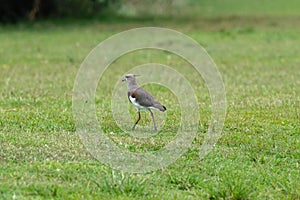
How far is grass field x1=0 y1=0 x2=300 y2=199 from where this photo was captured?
7.23m

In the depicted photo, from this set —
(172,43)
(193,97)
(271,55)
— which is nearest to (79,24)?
(172,43)

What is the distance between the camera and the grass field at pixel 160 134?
723 cm

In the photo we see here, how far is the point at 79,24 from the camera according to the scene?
82.1 ft

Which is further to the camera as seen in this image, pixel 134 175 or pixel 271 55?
pixel 271 55

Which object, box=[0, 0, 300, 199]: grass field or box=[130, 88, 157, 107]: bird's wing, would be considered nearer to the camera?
box=[0, 0, 300, 199]: grass field

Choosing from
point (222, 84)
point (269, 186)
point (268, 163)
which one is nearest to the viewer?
point (269, 186)

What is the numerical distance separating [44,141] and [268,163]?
99.7 inches

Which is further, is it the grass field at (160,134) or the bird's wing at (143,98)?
the bird's wing at (143,98)

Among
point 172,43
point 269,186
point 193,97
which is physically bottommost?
point 269,186

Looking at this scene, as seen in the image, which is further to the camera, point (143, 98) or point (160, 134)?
point (160, 134)

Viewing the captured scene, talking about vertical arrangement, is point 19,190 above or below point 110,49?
below

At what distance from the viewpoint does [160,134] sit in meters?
9.29

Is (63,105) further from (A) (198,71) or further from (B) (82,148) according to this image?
(A) (198,71)

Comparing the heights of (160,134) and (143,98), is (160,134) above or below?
below
